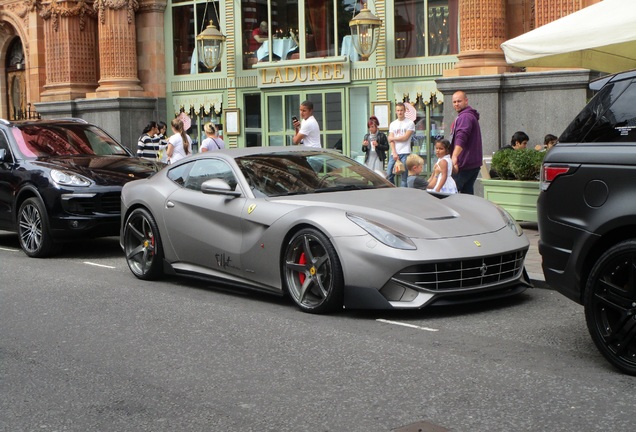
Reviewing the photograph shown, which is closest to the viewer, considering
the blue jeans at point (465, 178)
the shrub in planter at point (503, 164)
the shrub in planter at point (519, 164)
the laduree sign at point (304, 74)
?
the blue jeans at point (465, 178)

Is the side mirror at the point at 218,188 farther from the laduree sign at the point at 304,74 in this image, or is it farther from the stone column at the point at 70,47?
the stone column at the point at 70,47

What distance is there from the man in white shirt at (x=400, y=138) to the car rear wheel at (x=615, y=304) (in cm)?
1145

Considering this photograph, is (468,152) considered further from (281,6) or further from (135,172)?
(281,6)

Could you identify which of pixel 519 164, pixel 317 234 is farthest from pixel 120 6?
pixel 317 234

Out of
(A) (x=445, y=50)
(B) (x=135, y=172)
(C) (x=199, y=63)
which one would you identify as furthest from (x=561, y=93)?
(C) (x=199, y=63)

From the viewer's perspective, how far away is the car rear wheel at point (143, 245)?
10.4 m

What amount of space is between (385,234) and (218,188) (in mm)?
1843

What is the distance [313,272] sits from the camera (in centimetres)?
838

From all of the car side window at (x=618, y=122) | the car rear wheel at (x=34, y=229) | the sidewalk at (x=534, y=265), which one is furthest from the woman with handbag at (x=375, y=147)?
the car side window at (x=618, y=122)

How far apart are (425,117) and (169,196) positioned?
10.2 meters

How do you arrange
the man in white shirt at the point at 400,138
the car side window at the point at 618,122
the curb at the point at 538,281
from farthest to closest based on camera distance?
1. the man in white shirt at the point at 400,138
2. the curb at the point at 538,281
3. the car side window at the point at 618,122

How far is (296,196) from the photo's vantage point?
9.12 m

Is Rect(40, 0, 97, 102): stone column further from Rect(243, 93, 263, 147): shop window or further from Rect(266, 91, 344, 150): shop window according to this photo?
Rect(266, 91, 344, 150): shop window

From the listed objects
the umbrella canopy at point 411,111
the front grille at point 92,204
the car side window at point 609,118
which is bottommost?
the front grille at point 92,204
